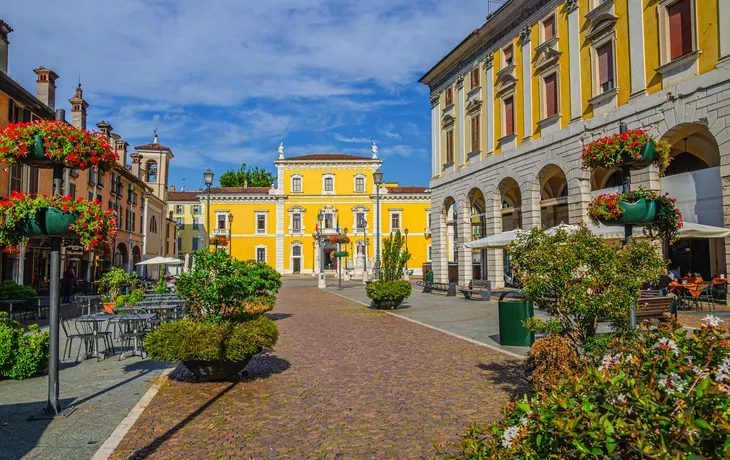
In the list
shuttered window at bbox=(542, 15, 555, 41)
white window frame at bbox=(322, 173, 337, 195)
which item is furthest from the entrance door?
shuttered window at bbox=(542, 15, 555, 41)

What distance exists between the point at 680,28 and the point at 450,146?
15.2m

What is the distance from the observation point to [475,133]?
2725 centimetres

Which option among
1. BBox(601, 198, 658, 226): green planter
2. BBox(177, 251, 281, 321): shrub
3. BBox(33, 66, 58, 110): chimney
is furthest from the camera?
BBox(33, 66, 58, 110): chimney

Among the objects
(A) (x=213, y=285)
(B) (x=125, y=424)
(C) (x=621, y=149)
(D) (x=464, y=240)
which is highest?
(C) (x=621, y=149)

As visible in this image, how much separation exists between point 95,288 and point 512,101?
24.1 meters

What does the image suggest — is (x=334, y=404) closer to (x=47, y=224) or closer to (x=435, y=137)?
(x=47, y=224)

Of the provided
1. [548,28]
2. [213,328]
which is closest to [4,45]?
[213,328]

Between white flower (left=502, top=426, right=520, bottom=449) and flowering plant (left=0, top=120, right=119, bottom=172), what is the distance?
553cm

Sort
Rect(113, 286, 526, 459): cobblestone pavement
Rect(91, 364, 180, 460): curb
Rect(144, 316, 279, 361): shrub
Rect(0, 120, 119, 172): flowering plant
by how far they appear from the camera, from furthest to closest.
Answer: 1. Rect(144, 316, 279, 361): shrub
2. Rect(0, 120, 119, 172): flowering plant
3. Rect(113, 286, 526, 459): cobblestone pavement
4. Rect(91, 364, 180, 460): curb

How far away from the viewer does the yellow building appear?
6600 centimetres

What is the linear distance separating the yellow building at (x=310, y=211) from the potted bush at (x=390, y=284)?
46680 millimetres

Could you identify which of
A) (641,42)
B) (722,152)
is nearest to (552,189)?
(641,42)

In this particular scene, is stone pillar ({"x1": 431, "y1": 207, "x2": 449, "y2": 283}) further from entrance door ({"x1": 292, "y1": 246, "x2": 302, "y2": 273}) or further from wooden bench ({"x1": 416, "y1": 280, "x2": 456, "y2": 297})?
entrance door ({"x1": 292, "y1": 246, "x2": 302, "y2": 273})

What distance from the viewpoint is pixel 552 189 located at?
87.2 ft
